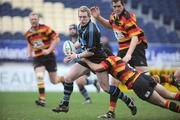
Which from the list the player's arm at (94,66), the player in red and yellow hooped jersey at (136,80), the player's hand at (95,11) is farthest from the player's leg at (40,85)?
the player in red and yellow hooped jersey at (136,80)

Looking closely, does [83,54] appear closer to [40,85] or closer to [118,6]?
[118,6]

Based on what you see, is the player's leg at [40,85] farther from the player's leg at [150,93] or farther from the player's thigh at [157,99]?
the player's thigh at [157,99]

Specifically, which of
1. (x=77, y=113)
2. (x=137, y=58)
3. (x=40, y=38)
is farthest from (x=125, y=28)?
(x=40, y=38)

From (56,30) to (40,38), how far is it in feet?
17.8

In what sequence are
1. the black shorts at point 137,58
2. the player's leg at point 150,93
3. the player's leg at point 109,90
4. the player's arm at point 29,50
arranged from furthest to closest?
the player's arm at point 29,50 < the black shorts at point 137,58 < the player's leg at point 109,90 < the player's leg at point 150,93

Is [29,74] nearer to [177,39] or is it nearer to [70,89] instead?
[177,39]

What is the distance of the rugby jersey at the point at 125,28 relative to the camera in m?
8.51

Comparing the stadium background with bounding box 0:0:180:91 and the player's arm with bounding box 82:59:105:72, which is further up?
the player's arm with bounding box 82:59:105:72

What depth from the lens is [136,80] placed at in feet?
25.0

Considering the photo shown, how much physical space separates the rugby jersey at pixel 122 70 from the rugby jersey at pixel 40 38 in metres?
3.74

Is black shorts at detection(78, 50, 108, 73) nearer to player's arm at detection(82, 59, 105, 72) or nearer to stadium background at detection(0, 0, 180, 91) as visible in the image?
player's arm at detection(82, 59, 105, 72)

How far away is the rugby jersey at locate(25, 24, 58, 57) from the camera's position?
11.5 metres

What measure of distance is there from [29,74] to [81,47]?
7948mm

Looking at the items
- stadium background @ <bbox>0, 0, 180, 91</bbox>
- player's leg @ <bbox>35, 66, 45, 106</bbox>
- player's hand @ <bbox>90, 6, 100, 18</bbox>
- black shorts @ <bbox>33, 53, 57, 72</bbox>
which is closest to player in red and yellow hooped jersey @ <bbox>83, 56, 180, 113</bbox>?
player's hand @ <bbox>90, 6, 100, 18</bbox>
